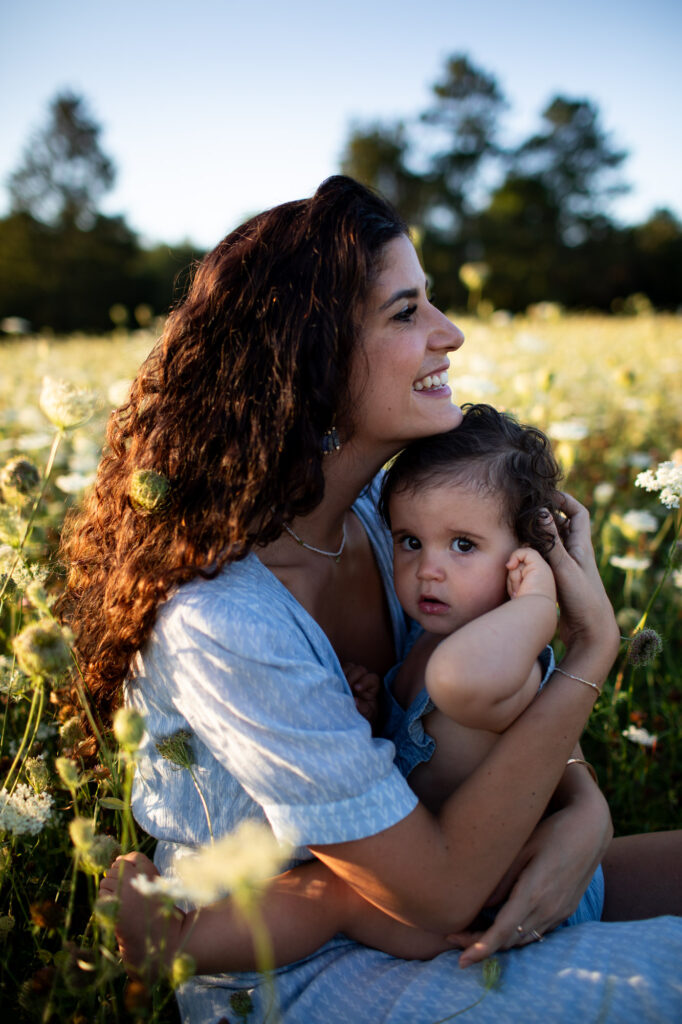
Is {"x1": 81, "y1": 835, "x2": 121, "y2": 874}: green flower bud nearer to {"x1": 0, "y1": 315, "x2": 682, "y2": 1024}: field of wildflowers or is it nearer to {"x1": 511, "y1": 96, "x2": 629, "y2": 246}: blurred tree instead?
{"x1": 0, "y1": 315, "x2": 682, "y2": 1024}: field of wildflowers

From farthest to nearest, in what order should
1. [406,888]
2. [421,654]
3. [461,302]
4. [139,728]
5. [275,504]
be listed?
[461,302]
[421,654]
[275,504]
[406,888]
[139,728]

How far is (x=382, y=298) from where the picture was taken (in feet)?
4.91

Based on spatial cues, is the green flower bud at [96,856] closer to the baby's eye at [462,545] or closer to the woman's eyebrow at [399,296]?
the baby's eye at [462,545]

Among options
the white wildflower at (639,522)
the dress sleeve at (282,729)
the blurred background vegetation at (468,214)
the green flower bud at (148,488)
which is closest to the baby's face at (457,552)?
the dress sleeve at (282,729)

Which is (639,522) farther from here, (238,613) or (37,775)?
(37,775)

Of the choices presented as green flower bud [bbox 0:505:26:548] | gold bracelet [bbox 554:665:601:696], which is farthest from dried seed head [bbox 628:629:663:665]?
green flower bud [bbox 0:505:26:548]

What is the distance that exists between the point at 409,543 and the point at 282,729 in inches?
22.2

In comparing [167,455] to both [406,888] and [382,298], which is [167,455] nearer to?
[382,298]

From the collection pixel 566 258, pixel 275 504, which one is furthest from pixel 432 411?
pixel 566 258

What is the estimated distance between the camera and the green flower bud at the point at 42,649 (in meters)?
1.02

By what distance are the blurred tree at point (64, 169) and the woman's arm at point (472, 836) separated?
32.2 m

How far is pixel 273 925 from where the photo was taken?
1173 mm

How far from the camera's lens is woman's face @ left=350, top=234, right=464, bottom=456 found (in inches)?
58.9

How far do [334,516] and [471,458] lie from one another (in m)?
0.36
